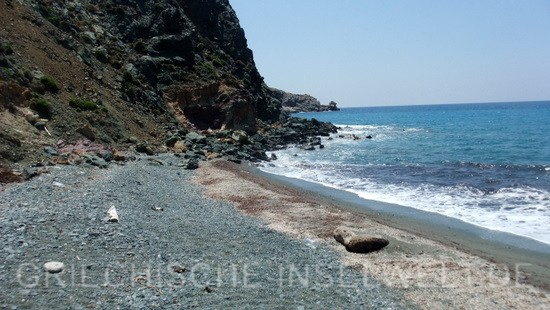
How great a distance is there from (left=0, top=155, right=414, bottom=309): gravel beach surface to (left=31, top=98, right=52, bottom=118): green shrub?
12056mm

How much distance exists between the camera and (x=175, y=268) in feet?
30.0

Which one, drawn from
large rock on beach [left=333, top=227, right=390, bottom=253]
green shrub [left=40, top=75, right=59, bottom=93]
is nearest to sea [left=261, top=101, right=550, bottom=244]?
large rock on beach [left=333, top=227, right=390, bottom=253]

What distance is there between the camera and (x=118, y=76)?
1556 inches

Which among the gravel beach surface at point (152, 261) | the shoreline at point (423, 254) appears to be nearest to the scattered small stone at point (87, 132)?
the shoreline at point (423, 254)

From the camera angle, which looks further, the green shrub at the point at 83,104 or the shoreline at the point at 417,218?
the green shrub at the point at 83,104

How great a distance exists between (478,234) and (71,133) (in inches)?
876

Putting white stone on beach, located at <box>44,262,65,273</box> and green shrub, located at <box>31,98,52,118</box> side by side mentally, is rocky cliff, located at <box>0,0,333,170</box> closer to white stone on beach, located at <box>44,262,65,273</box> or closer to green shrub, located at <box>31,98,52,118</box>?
green shrub, located at <box>31,98,52,118</box>

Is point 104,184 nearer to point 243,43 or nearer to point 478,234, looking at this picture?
point 478,234

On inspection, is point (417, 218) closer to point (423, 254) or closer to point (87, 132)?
point (423, 254)

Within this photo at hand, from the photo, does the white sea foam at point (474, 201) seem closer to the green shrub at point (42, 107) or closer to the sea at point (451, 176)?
the sea at point (451, 176)

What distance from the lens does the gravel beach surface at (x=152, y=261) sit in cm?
764

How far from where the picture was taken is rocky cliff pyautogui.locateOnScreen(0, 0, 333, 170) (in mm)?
24984

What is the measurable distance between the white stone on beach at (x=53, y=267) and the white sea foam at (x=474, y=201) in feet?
46.3

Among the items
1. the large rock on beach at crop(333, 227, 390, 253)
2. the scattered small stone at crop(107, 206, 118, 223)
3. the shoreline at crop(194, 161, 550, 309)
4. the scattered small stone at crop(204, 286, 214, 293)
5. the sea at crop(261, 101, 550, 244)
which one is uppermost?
the scattered small stone at crop(107, 206, 118, 223)
